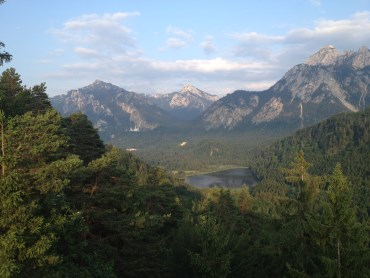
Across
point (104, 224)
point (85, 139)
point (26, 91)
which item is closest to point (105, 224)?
point (104, 224)

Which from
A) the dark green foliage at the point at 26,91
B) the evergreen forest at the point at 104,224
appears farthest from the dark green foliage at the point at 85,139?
the dark green foliage at the point at 26,91

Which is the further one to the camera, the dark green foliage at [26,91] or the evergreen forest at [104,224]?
the dark green foliage at [26,91]

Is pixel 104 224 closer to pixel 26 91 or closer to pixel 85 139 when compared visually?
pixel 85 139

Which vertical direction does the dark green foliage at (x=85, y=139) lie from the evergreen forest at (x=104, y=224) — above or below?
above

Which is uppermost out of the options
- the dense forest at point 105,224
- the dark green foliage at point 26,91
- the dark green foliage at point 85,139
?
the dark green foliage at point 26,91

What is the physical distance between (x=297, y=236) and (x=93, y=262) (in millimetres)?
14071

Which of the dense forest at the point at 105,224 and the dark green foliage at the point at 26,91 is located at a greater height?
the dark green foliage at the point at 26,91

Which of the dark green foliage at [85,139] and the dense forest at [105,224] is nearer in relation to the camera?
the dense forest at [105,224]

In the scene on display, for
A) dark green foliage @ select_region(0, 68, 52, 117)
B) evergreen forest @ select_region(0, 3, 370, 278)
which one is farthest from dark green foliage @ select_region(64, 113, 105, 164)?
dark green foliage @ select_region(0, 68, 52, 117)

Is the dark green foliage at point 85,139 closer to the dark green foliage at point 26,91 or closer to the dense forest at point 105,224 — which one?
the dense forest at point 105,224

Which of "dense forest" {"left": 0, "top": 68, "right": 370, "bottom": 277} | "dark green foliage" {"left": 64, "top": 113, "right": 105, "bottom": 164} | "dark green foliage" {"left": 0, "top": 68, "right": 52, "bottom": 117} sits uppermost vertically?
"dark green foliage" {"left": 0, "top": 68, "right": 52, "bottom": 117}

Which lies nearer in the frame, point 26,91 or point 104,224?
point 104,224

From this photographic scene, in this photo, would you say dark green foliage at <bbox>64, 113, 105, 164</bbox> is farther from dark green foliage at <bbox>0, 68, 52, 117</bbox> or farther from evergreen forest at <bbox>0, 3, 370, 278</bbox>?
dark green foliage at <bbox>0, 68, 52, 117</bbox>

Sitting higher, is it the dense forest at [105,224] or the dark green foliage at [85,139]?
the dark green foliage at [85,139]
